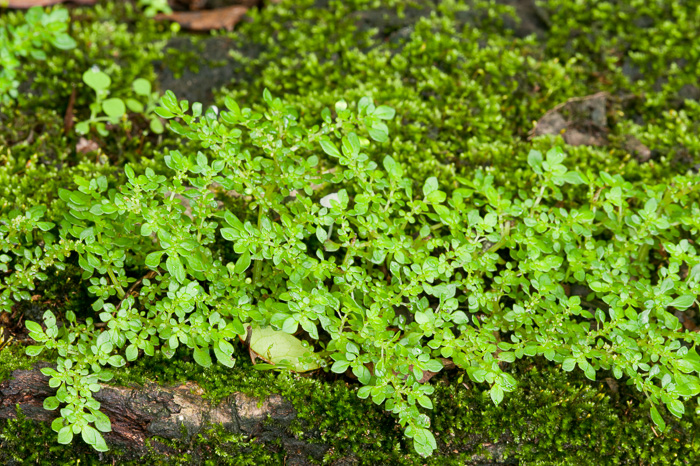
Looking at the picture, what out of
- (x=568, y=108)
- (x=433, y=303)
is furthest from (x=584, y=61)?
(x=433, y=303)

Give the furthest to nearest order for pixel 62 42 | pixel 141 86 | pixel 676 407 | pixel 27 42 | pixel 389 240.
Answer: pixel 141 86 → pixel 62 42 → pixel 27 42 → pixel 389 240 → pixel 676 407

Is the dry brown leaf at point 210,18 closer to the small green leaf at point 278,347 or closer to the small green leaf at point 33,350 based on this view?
the small green leaf at point 278,347

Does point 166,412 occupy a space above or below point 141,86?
below

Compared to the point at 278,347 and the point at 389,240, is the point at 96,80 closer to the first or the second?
the point at 278,347

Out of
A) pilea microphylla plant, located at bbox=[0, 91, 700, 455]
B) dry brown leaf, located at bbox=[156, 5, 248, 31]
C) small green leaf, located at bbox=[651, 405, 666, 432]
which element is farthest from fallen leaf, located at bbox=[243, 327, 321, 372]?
dry brown leaf, located at bbox=[156, 5, 248, 31]

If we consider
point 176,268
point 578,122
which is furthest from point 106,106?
point 578,122

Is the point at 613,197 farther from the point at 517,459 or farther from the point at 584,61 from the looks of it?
the point at 584,61

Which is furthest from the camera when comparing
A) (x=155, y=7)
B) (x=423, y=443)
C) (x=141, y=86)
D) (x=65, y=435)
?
(x=155, y=7)
